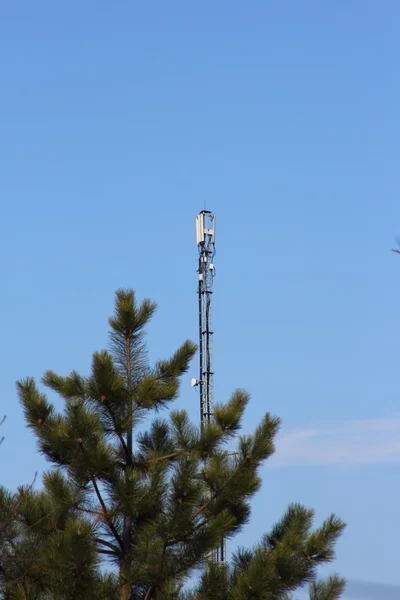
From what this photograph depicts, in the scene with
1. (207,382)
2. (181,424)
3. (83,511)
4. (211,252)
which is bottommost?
(83,511)

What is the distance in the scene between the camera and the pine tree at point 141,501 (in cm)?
1121

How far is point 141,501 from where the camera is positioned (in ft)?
37.7

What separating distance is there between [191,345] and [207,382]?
5144 millimetres

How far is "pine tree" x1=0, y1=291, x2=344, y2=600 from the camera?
11.2 m

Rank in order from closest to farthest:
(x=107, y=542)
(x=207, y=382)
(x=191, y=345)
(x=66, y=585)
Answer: (x=66, y=585)
(x=107, y=542)
(x=191, y=345)
(x=207, y=382)

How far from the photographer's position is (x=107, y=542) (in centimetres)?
1177

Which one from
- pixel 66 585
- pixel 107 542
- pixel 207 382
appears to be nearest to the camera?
pixel 66 585

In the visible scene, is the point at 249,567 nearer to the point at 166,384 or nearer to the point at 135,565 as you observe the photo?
the point at 135,565

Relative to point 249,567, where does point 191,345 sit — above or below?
above

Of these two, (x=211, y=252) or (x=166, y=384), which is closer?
(x=166, y=384)

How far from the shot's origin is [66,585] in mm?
11031

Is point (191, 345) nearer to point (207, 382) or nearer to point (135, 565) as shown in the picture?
point (135, 565)

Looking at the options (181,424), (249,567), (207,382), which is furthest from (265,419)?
(207,382)

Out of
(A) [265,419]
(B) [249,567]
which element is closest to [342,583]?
(B) [249,567]
